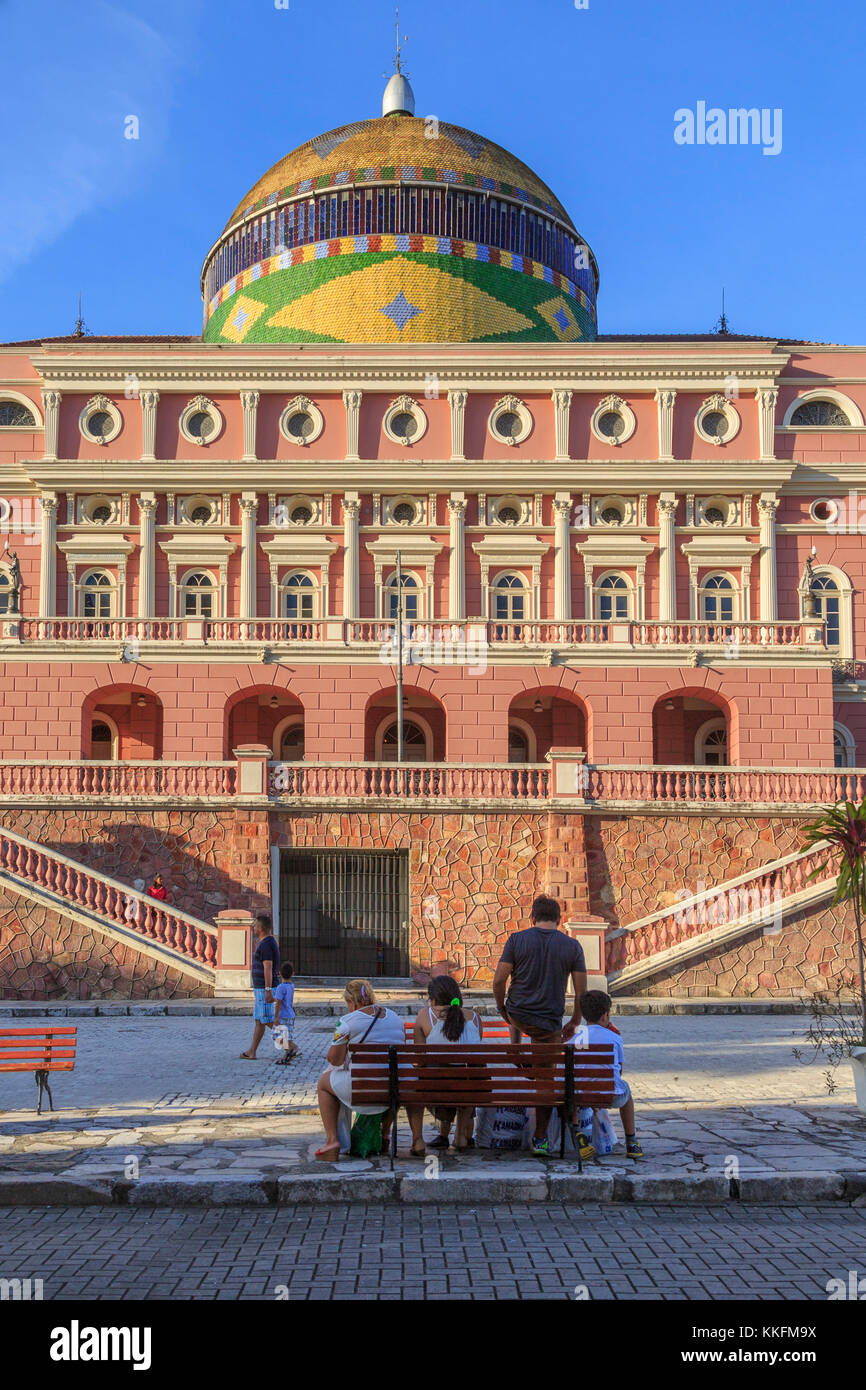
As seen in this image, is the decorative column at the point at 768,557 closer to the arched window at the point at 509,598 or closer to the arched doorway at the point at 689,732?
the arched doorway at the point at 689,732

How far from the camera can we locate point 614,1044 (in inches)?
370

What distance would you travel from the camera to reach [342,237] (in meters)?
38.9

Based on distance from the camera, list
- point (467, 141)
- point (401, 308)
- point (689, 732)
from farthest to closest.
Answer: point (467, 141) → point (401, 308) → point (689, 732)

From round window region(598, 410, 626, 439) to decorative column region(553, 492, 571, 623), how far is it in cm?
209

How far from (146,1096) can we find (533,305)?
3182cm

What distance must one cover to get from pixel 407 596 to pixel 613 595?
513 centimetres

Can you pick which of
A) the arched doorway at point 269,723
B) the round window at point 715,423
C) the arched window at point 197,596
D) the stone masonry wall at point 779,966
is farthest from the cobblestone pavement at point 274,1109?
the round window at point 715,423

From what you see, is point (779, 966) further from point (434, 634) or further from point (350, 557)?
point (350, 557)

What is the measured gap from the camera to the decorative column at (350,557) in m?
33.6

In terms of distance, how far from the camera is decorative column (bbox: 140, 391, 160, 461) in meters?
34.1

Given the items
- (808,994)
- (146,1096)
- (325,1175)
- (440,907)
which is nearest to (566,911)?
(440,907)

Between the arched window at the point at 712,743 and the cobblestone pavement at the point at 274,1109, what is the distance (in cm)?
1467

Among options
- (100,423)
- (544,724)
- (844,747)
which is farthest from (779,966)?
(100,423)
